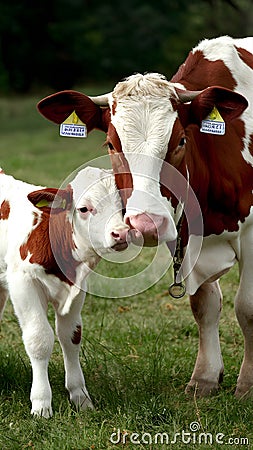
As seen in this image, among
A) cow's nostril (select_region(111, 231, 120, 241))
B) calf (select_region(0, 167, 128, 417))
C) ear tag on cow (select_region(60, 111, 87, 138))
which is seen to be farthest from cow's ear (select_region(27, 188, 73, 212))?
cow's nostril (select_region(111, 231, 120, 241))

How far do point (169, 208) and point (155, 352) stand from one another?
1.42 m

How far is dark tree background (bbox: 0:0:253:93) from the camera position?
86.5 ft

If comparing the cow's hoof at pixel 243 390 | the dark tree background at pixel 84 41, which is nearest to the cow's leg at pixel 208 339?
the cow's hoof at pixel 243 390

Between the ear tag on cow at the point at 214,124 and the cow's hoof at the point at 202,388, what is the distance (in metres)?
1.39

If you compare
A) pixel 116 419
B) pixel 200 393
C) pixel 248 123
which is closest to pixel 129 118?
pixel 248 123

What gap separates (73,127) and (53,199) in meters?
0.36

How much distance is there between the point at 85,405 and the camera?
4.34 m

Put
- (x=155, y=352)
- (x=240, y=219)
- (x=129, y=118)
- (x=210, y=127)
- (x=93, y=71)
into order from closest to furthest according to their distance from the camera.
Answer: (x=129, y=118), (x=210, y=127), (x=240, y=219), (x=155, y=352), (x=93, y=71)

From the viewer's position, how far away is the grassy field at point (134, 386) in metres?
3.89

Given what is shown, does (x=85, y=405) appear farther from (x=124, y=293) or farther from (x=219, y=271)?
(x=219, y=271)

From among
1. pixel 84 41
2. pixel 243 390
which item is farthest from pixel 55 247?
pixel 84 41

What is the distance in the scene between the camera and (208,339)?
15.9 ft

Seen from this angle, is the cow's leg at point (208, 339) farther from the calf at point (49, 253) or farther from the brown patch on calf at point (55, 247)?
the brown patch on calf at point (55, 247)

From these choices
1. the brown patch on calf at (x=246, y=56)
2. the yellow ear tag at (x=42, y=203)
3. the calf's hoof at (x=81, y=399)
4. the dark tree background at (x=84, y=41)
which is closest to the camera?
the yellow ear tag at (x=42, y=203)
